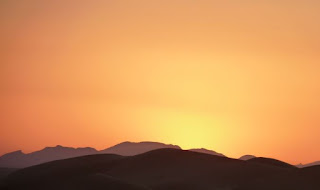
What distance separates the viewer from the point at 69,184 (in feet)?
299

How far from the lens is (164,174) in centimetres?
9538

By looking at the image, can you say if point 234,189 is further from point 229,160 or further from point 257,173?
point 229,160

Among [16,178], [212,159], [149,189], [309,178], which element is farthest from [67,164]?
[309,178]

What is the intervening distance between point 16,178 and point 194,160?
30.0m

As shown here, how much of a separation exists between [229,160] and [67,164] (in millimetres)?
28569

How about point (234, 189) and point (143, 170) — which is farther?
point (143, 170)

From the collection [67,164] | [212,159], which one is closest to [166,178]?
[212,159]

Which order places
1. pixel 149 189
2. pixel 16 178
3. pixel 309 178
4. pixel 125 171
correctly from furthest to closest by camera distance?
pixel 16 178 → pixel 125 171 → pixel 309 178 → pixel 149 189

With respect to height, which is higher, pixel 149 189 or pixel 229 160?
pixel 229 160

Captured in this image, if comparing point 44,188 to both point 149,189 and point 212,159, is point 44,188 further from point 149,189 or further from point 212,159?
point 212,159

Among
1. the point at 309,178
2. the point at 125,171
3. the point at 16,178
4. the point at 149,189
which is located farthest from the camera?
the point at 16,178

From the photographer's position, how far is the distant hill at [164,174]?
85000 mm

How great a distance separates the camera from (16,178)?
108 metres

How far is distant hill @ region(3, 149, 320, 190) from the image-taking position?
85.0m
